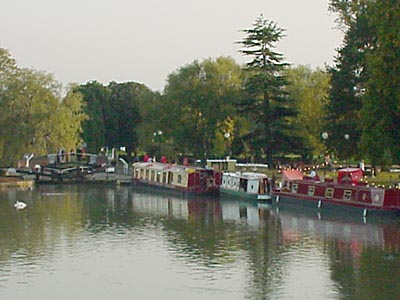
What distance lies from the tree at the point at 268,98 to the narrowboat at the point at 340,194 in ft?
51.0

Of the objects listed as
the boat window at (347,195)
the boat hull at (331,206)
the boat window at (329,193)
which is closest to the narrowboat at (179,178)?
the boat hull at (331,206)

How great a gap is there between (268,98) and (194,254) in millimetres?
35744

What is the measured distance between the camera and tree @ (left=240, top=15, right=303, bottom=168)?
2518 inches

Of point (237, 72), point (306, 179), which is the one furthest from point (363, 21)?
point (237, 72)

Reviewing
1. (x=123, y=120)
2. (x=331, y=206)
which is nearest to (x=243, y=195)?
(x=331, y=206)

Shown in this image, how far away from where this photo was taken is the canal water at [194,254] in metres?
24.2

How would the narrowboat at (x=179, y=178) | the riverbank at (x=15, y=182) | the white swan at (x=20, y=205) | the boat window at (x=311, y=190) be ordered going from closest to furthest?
1. the boat window at (x=311, y=190)
2. the white swan at (x=20, y=205)
3. the narrowboat at (x=179, y=178)
4. the riverbank at (x=15, y=182)

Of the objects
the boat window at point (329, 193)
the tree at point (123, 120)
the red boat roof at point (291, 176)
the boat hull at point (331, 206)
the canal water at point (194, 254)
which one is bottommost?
the canal water at point (194, 254)

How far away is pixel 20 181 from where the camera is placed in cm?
6462

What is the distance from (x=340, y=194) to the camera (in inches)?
1676

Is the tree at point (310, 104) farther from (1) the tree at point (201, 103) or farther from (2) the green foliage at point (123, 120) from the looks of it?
(2) the green foliage at point (123, 120)

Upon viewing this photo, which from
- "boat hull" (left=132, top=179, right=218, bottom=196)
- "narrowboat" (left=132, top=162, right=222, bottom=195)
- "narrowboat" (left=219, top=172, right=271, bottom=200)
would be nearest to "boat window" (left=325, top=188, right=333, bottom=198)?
"narrowboat" (left=219, top=172, right=271, bottom=200)

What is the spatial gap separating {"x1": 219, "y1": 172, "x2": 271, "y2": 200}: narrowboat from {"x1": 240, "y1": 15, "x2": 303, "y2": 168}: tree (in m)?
11.2

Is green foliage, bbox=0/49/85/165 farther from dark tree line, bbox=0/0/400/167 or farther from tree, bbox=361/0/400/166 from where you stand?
tree, bbox=361/0/400/166
